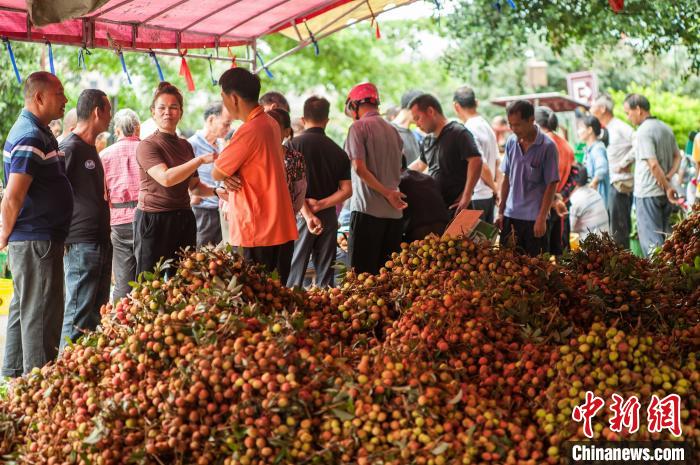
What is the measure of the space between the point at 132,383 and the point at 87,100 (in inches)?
120

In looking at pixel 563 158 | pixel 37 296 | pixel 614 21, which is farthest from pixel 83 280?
pixel 614 21

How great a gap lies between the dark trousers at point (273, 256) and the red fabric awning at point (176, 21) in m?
1.87

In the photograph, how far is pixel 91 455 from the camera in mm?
2557

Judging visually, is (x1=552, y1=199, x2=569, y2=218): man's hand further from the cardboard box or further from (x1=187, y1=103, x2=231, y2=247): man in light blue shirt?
the cardboard box

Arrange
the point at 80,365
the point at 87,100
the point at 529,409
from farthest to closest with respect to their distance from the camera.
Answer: the point at 87,100 → the point at 80,365 → the point at 529,409

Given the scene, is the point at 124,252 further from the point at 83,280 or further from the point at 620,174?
the point at 620,174

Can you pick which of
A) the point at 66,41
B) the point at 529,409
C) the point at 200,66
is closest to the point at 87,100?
the point at 66,41

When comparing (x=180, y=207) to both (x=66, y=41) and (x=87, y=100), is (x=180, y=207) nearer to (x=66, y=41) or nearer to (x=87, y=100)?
(x=87, y=100)

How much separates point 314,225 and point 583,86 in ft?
35.5

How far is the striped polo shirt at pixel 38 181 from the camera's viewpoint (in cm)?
453

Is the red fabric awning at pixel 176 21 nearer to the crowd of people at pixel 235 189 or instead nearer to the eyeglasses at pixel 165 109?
the crowd of people at pixel 235 189

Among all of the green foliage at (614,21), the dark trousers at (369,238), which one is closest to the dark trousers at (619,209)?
the green foliage at (614,21)

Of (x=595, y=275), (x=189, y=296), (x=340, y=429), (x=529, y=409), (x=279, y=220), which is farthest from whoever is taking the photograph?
(x=279, y=220)

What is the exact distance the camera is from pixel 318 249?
651 cm
